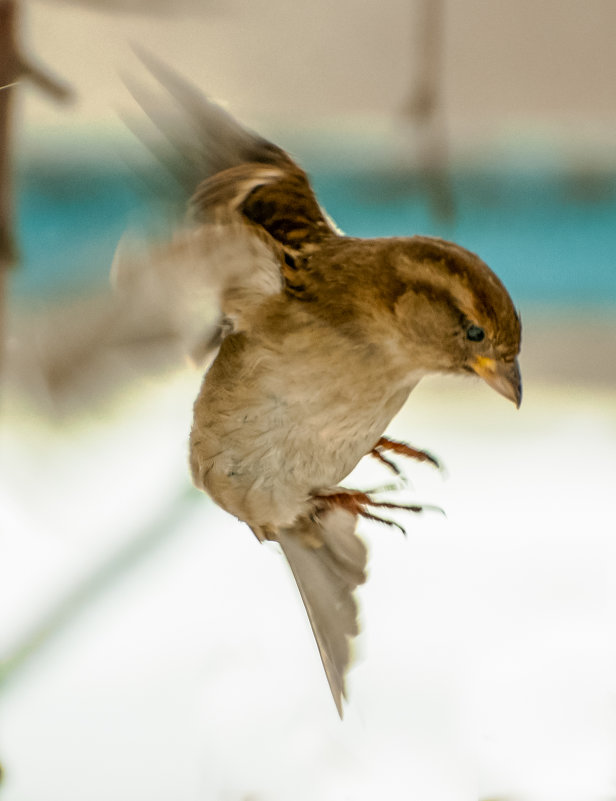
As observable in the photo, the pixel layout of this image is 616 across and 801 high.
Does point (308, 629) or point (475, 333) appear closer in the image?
point (475, 333)

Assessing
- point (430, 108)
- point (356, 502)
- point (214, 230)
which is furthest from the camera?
point (430, 108)

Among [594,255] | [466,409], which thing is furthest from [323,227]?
[594,255]

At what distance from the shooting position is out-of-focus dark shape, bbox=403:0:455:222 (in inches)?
35.4

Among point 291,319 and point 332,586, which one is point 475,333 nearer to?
point 291,319

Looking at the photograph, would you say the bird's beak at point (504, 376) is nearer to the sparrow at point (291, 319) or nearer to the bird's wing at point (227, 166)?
the sparrow at point (291, 319)

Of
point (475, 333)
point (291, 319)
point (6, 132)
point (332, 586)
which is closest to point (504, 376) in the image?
point (475, 333)

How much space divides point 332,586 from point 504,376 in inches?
10.2

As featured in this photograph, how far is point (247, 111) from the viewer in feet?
2.63

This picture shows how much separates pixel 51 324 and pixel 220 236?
13cm

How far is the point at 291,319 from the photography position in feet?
2.15

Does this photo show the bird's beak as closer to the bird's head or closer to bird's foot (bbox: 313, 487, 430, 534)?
the bird's head

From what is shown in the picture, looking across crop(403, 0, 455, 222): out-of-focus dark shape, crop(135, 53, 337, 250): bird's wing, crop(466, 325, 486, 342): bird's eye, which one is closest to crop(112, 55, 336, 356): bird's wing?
crop(135, 53, 337, 250): bird's wing

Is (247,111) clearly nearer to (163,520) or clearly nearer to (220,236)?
(220,236)

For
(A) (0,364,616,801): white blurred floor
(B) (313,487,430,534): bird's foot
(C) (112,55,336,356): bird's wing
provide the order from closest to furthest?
(C) (112,55,336,356): bird's wing → (B) (313,487,430,534): bird's foot → (A) (0,364,616,801): white blurred floor
